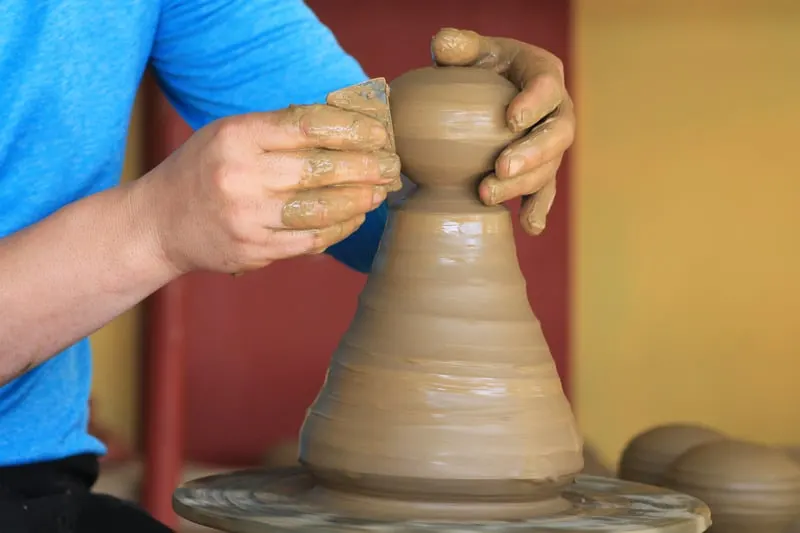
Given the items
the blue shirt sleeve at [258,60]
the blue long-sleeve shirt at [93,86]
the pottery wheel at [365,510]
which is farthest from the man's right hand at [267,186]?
the blue shirt sleeve at [258,60]

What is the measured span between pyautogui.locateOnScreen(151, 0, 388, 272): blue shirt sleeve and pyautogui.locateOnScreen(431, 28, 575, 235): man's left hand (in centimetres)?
26

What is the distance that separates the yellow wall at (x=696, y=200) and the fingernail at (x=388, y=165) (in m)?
2.48

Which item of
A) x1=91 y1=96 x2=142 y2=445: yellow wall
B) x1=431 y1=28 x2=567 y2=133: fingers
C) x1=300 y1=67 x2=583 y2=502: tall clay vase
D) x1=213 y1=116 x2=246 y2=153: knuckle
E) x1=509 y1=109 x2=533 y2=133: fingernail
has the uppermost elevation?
x1=431 y1=28 x2=567 y2=133: fingers

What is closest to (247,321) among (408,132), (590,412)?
(590,412)

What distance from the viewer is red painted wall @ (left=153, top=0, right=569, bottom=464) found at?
339cm

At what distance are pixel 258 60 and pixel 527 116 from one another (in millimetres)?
458

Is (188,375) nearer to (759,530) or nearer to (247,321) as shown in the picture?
(247,321)

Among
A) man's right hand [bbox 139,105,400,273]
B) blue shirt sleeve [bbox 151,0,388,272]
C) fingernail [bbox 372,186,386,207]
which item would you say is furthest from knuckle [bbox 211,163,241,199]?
blue shirt sleeve [bbox 151,0,388,272]

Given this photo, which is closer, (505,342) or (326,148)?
(326,148)

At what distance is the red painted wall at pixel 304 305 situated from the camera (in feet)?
11.1

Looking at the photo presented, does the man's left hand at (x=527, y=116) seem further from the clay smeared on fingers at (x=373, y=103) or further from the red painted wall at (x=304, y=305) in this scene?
the red painted wall at (x=304, y=305)

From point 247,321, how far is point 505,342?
7.95 feet

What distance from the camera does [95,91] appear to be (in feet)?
4.42

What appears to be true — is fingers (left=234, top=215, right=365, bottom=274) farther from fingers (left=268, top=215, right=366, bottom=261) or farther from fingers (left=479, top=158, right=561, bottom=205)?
fingers (left=479, top=158, right=561, bottom=205)
